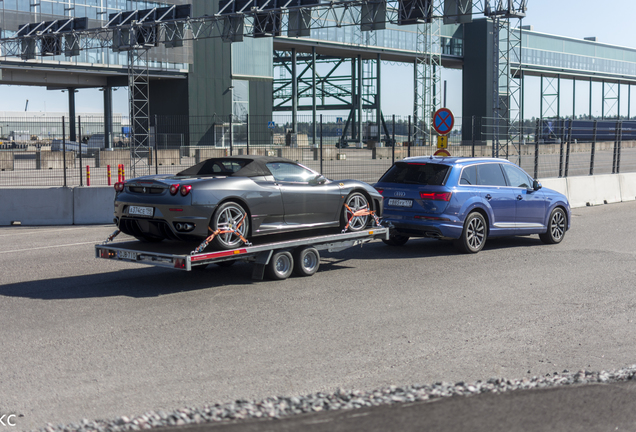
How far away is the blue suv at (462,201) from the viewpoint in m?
11.2

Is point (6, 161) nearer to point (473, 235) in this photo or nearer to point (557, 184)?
point (473, 235)

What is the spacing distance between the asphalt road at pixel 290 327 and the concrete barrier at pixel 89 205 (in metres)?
5.15

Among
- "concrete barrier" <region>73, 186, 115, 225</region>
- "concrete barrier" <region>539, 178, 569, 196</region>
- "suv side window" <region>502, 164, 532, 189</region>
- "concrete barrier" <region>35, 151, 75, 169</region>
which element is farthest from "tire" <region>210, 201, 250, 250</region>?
"concrete barrier" <region>35, 151, 75, 169</region>

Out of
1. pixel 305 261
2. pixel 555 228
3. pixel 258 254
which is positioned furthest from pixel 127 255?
pixel 555 228

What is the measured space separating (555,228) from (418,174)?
3124mm

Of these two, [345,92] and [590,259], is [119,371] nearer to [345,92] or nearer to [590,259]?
[590,259]

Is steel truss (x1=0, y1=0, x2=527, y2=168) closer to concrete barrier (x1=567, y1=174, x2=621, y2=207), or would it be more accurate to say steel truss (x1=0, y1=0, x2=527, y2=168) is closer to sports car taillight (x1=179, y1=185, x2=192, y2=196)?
concrete barrier (x1=567, y1=174, x2=621, y2=207)

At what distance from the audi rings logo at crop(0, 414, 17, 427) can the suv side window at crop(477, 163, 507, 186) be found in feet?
29.1

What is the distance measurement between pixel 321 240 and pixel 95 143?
24471 millimetres

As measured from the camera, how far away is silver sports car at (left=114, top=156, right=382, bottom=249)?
8.27 meters

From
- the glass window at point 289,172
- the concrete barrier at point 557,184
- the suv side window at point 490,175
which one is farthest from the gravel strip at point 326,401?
the concrete barrier at point 557,184

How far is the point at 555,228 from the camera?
12.9 metres

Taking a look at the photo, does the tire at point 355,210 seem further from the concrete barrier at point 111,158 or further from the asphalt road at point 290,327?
the concrete barrier at point 111,158

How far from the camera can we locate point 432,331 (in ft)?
22.2
